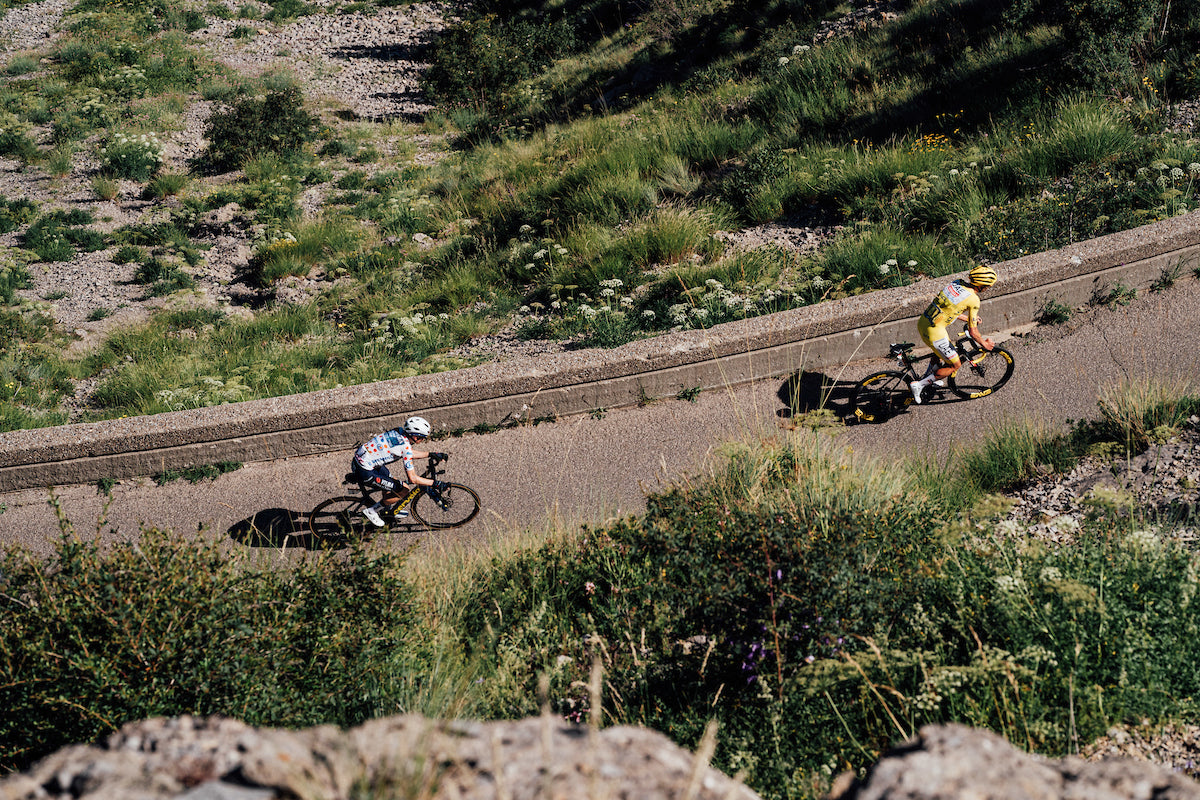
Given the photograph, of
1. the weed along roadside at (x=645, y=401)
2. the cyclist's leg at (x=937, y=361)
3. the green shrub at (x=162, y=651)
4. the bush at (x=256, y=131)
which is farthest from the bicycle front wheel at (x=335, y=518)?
the bush at (x=256, y=131)

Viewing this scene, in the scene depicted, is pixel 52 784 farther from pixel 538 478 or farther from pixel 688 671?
pixel 538 478

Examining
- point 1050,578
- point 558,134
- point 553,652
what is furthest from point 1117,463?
point 558,134

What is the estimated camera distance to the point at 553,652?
15.1ft

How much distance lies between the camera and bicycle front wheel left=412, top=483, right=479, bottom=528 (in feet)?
22.6

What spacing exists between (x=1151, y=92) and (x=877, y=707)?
1049 centimetres

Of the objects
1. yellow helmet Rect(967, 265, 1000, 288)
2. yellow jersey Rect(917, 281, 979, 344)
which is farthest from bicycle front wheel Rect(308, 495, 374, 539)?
yellow helmet Rect(967, 265, 1000, 288)

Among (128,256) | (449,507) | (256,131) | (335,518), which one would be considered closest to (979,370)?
(449,507)

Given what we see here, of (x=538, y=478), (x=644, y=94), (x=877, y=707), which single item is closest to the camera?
(x=877, y=707)

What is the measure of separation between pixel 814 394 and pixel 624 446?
1.99m

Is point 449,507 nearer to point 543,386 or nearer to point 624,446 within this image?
point 543,386

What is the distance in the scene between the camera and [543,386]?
766cm

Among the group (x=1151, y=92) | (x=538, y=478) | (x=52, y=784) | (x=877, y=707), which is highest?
(x=1151, y=92)

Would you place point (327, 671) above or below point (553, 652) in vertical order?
above

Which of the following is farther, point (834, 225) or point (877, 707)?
point (834, 225)
